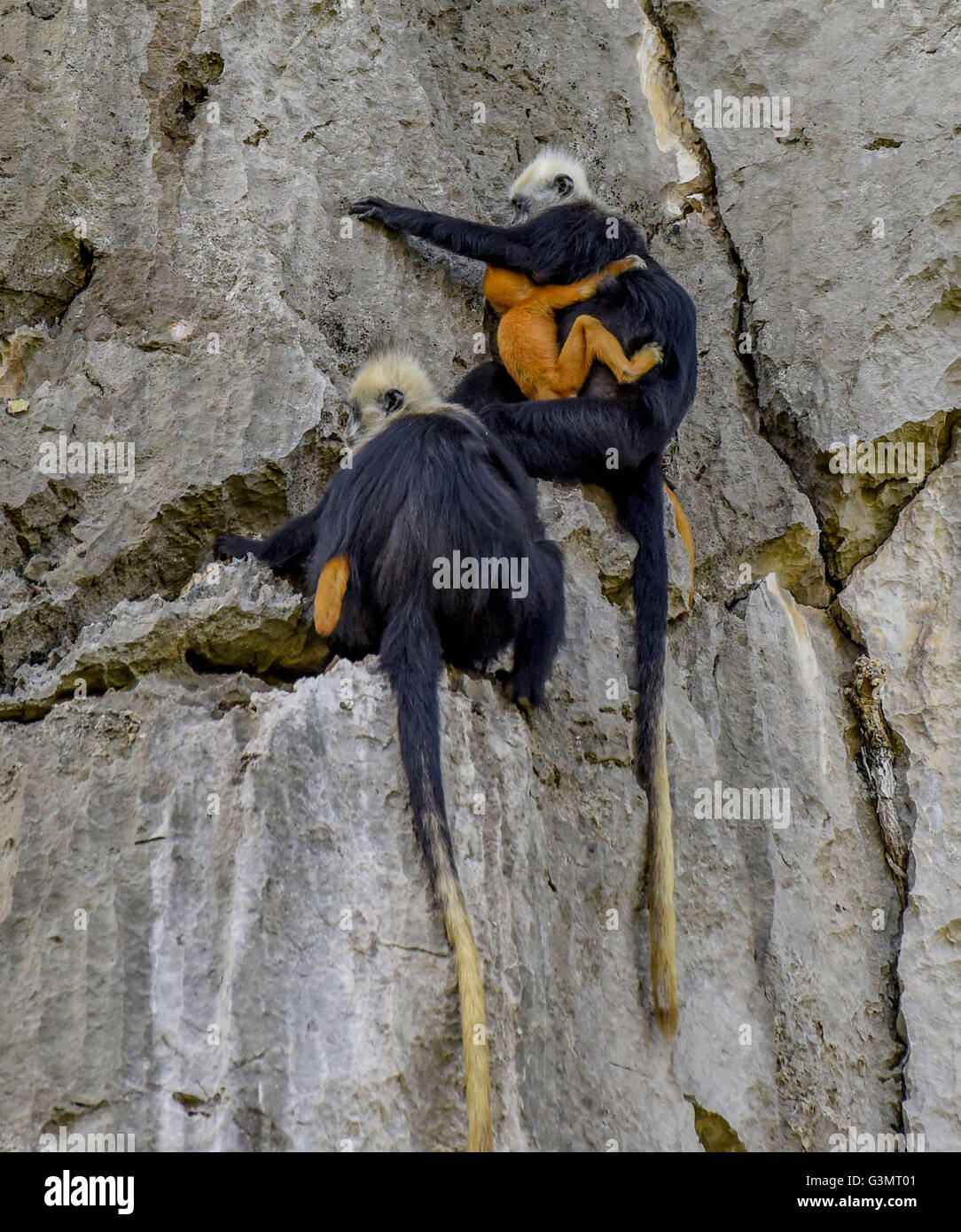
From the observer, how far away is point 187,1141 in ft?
11.4

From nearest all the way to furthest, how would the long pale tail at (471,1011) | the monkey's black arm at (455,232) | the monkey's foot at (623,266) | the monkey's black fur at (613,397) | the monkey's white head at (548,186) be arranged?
the long pale tail at (471,1011), the monkey's black fur at (613,397), the monkey's foot at (623,266), the monkey's black arm at (455,232), the monkey's white head at (548,186)

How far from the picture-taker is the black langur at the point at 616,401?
4.98m

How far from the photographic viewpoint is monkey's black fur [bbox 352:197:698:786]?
525 cm

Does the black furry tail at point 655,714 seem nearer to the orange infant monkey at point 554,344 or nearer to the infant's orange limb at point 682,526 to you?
the infant's orange limb at point 682,526

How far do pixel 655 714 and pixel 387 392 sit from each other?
1511 millimetres

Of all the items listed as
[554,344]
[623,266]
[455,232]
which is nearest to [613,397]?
[554,344]

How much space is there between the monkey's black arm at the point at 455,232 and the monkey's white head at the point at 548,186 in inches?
12.9

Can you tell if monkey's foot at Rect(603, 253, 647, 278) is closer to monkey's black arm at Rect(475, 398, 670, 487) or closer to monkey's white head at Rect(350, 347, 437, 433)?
monkey's black arm at Rect(475, 398, 670, 487)

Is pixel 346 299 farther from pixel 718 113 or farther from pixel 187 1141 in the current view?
pixel 187 1141

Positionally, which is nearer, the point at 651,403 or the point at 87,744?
the point at 87,744

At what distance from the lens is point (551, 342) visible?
5.64 meters

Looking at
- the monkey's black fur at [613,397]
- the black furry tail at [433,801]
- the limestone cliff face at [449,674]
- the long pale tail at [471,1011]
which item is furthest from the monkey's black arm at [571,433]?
the long pale tail at [471,1011]
